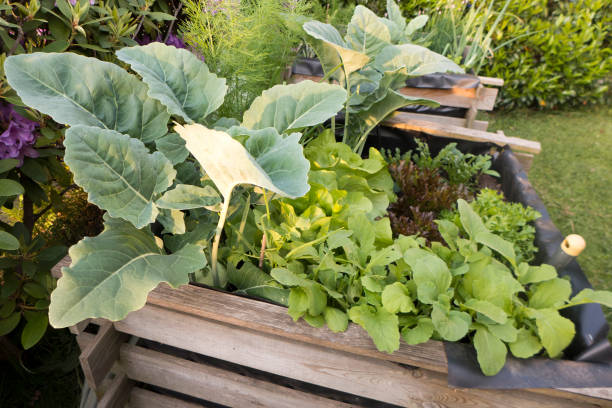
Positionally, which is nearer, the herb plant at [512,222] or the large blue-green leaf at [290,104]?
the large blue-green leaf at [290,104]

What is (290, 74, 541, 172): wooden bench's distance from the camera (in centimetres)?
180

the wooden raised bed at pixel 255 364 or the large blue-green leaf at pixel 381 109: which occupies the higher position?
the large blue-green leaf at pixel 381 109

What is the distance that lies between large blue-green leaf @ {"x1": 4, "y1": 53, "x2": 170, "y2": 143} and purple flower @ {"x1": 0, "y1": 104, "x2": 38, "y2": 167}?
0.32m

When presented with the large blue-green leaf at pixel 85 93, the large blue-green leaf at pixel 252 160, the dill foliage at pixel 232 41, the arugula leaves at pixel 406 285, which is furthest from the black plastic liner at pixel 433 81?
the large blue-green leaf at pixel 252 160

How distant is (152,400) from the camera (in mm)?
1211

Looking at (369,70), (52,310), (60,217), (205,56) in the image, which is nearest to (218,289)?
(52,310)

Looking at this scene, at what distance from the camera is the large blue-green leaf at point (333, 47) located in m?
1.12

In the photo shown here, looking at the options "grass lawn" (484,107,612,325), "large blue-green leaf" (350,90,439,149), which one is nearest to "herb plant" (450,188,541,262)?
"large blue-green leaf" (350,90,439,149)

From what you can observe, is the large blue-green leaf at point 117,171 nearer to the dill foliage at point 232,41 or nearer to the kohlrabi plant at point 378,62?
the dill foliage at point 232,41

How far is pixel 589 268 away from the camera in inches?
96.0

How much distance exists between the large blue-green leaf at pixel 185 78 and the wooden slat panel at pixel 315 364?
1.78ft

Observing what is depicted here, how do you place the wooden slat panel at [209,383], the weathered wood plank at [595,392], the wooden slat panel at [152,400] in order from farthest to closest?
the wooden slat panel at [152,400] → the wooden slat panel at [209,383] → the weathered wood plank at [595,392]

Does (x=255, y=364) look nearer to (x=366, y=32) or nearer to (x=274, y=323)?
(x=274, y=323)

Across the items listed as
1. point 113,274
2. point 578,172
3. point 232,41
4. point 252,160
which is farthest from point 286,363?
point 578,172
